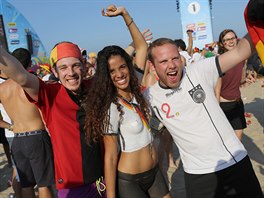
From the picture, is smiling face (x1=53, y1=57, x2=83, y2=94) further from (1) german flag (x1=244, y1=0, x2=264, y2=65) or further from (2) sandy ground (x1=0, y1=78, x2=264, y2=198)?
(2) sandy ground (x1=0, y1=78, x2=264, y2=198)

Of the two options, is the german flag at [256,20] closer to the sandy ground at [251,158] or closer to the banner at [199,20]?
the sandy ground at [251,158]

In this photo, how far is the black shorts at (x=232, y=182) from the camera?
209 cm

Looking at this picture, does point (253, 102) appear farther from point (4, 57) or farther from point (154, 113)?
point (4, 57)

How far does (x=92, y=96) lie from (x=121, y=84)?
257mm

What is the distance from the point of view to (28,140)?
3.26m

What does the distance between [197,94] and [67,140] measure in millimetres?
1055

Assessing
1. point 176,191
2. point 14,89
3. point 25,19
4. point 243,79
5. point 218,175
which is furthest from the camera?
point 25,19

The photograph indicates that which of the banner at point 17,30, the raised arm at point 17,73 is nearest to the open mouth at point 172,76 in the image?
Answer: the raised arm at point 17,73

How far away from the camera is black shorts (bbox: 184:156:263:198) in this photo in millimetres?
2094

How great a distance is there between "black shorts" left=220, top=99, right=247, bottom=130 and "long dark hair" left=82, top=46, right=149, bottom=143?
2.52m

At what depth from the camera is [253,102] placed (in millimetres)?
9461

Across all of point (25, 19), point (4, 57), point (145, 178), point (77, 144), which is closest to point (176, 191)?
point (145, 178)

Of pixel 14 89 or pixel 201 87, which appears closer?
pixel 201 87

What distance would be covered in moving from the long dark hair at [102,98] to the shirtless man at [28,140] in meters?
1.19
